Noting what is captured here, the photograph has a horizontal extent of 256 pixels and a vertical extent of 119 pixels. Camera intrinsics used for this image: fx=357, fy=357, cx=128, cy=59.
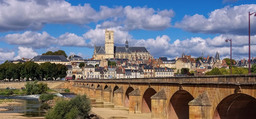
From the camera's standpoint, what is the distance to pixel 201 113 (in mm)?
26781

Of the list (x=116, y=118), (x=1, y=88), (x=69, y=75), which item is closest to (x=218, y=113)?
(x=116, y=118)

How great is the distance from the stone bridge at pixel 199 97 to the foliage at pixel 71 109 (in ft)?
20.2

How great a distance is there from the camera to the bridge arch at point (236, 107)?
2612 cm

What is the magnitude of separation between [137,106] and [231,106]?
20.2 m

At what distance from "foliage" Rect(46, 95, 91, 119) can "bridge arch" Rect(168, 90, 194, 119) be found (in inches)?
456

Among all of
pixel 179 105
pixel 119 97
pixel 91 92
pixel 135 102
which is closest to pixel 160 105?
pixel 179 105

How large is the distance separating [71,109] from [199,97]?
1895 cm

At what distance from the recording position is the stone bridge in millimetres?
24844

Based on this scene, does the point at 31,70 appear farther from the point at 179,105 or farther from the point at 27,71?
the point at 179,105

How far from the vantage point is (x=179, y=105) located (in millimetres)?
36500

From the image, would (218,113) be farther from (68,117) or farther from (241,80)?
(68,117)

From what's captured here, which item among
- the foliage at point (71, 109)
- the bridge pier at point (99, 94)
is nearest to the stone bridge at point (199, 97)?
the foliage at point (71, 109)

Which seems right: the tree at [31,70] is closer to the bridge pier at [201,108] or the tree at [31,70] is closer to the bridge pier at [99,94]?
the bridge pier at [99,94]

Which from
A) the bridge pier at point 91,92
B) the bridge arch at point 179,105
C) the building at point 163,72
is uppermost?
the building at point 163,72
